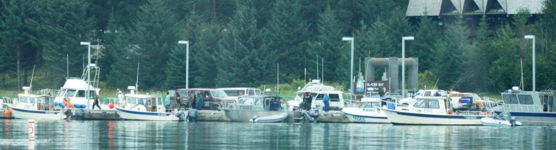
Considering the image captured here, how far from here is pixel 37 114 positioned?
68.9m

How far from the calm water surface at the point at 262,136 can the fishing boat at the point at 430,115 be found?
2.84ft

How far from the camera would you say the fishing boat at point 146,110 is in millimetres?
66375

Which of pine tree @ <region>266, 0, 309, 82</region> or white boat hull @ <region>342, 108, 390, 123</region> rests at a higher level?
pine tree @ <region>266, 0, 309, 82</region>

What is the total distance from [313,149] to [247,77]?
41.7 meters

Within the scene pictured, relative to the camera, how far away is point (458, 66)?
82438mm

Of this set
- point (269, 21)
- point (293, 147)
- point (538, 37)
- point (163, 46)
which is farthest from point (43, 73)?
point (293, 147)

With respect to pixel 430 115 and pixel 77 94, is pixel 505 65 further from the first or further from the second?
pixel 77 94

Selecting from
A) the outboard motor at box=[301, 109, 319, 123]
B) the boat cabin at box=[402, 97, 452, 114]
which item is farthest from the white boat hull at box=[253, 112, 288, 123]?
the boat cabin at box=[402, 97, 452, 114]

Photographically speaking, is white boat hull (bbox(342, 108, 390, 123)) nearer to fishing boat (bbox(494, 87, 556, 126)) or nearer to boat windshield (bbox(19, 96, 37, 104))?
fishing boat (bbox(494, 87, 556, 126))

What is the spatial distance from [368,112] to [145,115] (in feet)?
37.7

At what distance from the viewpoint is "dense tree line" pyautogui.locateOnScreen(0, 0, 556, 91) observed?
82875 mm

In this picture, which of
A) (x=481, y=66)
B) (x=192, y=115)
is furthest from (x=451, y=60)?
(x=192, y=115)

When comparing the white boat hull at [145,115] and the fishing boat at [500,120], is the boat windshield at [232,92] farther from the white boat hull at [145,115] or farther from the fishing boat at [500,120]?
the fishing boat at [500,120]

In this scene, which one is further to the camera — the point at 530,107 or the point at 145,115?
the point at 145,115
